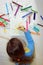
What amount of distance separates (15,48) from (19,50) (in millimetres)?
27

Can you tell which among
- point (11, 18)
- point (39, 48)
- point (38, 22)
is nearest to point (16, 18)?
point (11, 18)

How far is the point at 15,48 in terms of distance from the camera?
4.03 ft

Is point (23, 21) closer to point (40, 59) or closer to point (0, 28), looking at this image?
point (0, 28)

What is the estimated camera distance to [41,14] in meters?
1.30

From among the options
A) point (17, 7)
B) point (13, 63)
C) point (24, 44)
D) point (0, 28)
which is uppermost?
point (17, 7)

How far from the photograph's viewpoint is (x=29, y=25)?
133cm

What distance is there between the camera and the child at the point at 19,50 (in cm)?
123

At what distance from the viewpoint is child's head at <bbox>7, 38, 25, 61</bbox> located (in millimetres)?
1229

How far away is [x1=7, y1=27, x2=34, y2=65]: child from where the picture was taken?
123cm

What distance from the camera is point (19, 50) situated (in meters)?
1.23

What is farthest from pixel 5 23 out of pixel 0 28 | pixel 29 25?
pixel 29 25

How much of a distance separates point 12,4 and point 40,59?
40 centimetres

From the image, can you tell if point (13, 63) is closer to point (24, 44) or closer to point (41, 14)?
point (24, 44)

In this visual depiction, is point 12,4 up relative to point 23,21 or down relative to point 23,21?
up
